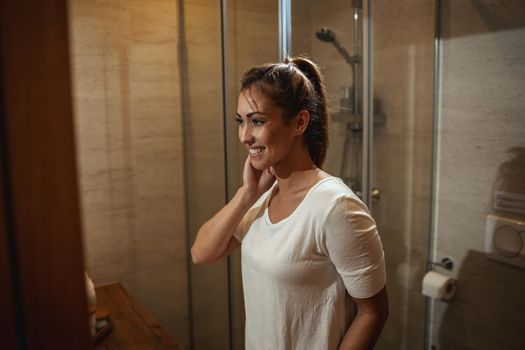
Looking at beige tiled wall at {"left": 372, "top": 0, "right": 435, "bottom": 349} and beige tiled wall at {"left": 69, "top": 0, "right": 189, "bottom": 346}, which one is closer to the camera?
beige tiled wall at {"left": 372, "top": 0, "right": 435, "bottom": 349}

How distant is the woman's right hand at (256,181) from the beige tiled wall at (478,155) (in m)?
0.90

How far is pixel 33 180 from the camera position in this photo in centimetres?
32

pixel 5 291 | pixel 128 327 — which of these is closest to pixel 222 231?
pixel 128 327

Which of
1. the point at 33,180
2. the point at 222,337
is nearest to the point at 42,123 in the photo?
the point at 33,180

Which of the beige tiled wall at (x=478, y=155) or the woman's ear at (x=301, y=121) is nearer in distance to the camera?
the woman's ear at (x=301, y=121)

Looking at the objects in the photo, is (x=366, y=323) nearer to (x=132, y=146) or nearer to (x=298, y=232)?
(x=298, y=232)

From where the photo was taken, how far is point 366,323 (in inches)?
40.9

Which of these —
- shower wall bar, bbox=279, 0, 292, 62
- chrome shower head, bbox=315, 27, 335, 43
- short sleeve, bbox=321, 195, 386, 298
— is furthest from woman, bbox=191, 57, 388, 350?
chrome shower head, bbox=315, 27, 335, 43

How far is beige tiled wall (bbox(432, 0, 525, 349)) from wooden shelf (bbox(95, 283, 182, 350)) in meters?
1.13

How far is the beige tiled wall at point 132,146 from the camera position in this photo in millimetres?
1981

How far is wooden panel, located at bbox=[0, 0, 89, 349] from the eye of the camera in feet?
1.01

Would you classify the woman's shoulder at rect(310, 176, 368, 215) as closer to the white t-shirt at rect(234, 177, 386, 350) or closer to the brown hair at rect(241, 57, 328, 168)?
the white t-shirt at rect(234, 177, 386, 350)

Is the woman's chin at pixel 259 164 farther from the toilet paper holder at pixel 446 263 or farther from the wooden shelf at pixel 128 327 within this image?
the toilet paper holder at pixel 446 263

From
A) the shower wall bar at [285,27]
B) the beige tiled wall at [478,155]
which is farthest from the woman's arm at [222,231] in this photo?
the beige tiled wall at [478,155]
